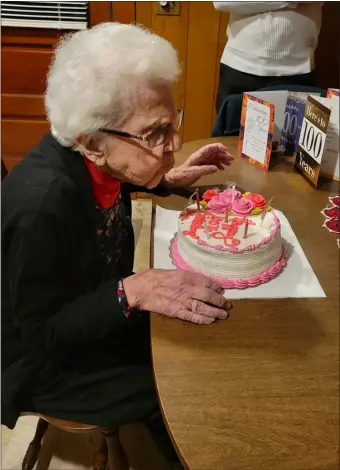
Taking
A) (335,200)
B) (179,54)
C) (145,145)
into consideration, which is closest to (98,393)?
(145,145)

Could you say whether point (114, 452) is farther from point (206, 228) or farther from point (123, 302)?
point (206, 228)

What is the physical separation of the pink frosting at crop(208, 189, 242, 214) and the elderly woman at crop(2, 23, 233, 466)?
15cm

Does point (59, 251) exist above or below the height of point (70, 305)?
above

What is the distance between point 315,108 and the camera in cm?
150

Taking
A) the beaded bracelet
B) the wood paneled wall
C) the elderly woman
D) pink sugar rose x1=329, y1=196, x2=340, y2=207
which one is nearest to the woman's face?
the elderly woman

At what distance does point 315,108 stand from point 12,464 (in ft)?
4.63

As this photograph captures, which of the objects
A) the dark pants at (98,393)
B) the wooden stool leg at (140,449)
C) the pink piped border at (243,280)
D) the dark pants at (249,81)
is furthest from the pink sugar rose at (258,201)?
the dark pants at (249,81)

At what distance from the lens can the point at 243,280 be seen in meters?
1.12

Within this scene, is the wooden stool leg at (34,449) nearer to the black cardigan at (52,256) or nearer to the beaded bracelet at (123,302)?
the black cardigan at (52,256)

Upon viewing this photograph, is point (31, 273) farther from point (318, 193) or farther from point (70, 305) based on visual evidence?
point (318, 193)

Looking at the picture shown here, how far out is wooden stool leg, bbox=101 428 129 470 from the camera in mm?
1299

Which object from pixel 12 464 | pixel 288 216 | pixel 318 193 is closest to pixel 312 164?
pixel 318 193

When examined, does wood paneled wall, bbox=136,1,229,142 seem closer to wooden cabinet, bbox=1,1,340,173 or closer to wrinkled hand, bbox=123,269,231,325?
wooden cabinet, bbox=1,1,340,173

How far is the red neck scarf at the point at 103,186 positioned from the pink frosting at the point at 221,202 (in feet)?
0.76
